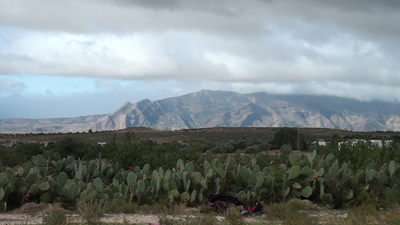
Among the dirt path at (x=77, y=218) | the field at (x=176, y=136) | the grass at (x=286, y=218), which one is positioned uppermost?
the field at (x=176, y=136)

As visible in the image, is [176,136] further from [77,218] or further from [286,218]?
[286,218]

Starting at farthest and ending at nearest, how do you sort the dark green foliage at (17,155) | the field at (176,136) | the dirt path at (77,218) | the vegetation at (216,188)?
the field at (176,136), the dark green foliage at (17,155), the vegetation at (216,188), the dirt path at (77,218)

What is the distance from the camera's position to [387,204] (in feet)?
48.4

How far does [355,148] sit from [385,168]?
3.26 meters

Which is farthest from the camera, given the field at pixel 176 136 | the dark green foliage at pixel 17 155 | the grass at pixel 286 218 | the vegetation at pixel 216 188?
the field at pixel 176 136

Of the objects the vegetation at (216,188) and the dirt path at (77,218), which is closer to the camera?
the dirt path at (77,218)

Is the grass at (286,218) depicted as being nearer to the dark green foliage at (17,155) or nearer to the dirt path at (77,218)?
the dirt path at (77,218)

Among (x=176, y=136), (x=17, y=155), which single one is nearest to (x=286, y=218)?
(x=17, y=155)

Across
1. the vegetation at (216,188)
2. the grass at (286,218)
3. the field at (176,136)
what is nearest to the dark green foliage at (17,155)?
the vegetation at (216,188)

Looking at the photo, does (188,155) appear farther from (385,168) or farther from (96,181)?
(385,168)

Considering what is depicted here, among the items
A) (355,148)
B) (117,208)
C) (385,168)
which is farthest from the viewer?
(355,148)

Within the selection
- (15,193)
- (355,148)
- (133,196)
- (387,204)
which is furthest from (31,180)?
(355,148)

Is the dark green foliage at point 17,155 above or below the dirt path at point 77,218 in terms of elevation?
above

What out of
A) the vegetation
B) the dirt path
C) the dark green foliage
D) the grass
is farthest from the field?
the grass
